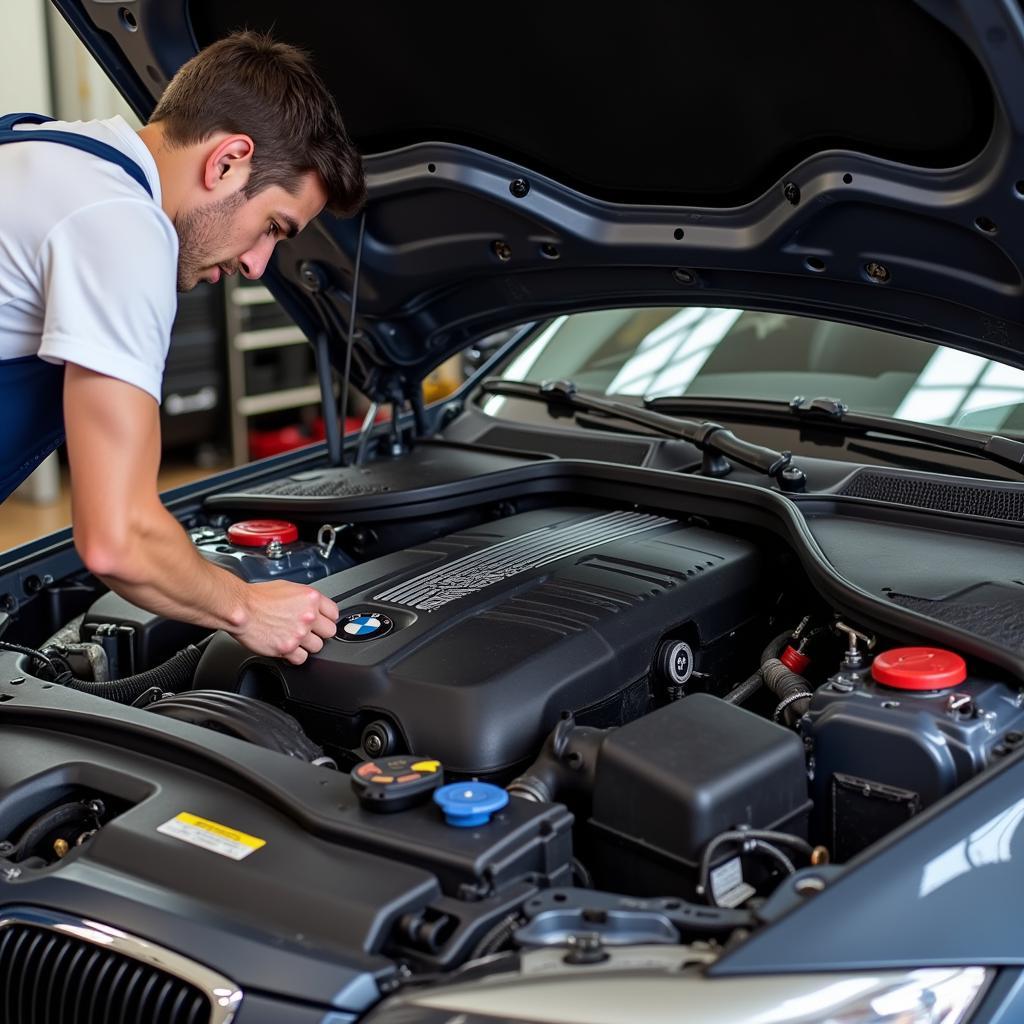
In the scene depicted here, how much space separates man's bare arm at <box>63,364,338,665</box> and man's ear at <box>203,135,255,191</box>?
12.9 inches

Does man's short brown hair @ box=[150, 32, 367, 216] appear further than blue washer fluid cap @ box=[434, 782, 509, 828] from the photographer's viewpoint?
Yes

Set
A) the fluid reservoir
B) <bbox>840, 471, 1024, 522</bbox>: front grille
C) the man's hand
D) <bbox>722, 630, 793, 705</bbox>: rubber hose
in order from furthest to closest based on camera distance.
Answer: <bbox>840, 471, 1024, 522</bbox>: front grille < <bbox>722, 630, 793, 705</bbox>: rubber hose < the man's hand < the fluid reservoir

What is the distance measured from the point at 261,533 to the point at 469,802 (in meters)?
1.01

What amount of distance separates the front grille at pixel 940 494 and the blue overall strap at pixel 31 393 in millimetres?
1199

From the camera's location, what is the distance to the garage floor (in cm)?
557

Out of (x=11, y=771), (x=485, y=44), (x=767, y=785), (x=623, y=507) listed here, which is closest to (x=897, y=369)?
(x=623, y=507)

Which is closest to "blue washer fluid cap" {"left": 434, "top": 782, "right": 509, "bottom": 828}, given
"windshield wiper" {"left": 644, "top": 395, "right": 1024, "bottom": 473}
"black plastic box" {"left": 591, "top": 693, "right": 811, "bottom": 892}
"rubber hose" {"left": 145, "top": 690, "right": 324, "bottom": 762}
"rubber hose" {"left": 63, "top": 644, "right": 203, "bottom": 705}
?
"black plastic box" {"left": 591, "top": 693, "right": 811, "bottom": 892}

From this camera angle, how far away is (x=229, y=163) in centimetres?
169

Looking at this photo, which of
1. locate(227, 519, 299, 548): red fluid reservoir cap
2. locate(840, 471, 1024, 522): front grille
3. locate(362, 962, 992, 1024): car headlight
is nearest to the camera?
locate(362, 962, 992, 1024): car headlight

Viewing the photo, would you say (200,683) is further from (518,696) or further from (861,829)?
(861,829)

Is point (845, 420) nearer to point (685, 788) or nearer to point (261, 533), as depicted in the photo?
point (261, 533)

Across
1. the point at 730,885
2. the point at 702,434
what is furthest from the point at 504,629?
the point at 702,434

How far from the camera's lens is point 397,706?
168 centimetres

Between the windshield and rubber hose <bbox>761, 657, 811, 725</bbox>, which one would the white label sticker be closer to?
rubber hose <bbox>761, 657, 811, 725</bbox>
